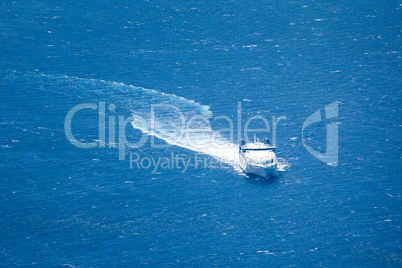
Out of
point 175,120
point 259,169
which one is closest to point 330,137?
point 259,169

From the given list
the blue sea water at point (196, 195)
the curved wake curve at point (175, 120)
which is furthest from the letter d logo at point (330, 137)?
the curved wake curve at point (175, 120)

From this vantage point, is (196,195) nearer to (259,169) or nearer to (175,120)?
(259,169)

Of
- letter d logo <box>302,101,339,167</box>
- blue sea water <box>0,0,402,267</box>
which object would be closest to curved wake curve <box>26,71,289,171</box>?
blue sea water <box>0,0,402,267</box>

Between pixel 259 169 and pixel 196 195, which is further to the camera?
pixel 259 169

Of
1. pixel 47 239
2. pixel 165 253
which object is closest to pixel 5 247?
pixel 47 239

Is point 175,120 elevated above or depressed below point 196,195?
above

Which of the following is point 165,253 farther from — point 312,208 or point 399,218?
point 399,218

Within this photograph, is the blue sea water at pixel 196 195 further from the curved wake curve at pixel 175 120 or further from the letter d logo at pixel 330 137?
the letter d logo at pixel 330 137

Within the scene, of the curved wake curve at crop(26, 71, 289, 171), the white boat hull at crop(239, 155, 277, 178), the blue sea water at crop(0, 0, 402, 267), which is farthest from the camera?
the curved wake curve at crop(26, 71, 289, 171)

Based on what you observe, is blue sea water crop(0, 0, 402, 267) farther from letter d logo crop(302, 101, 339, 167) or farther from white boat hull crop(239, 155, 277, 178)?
white boat hull crop(239, 155, 277, 178)
